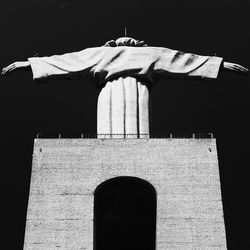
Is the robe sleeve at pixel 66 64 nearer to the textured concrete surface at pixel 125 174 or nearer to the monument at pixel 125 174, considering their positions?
the monument at pixel 125 174

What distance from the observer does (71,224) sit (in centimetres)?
3153

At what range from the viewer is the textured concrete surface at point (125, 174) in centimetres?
3141

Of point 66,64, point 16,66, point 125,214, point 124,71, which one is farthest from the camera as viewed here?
point 16,66

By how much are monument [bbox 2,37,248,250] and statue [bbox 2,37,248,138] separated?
32 millimetres

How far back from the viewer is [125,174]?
106 feet

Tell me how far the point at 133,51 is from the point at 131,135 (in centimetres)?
302

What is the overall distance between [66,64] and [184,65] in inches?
153

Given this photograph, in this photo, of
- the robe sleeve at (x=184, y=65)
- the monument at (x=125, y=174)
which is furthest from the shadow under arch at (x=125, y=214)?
the robe sleeve at (x=184, y=65)

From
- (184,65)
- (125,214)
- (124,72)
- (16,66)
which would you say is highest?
(16,66)

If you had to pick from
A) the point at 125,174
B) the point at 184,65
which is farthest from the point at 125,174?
the point at 184,65

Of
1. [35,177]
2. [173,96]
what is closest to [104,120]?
[35,177]

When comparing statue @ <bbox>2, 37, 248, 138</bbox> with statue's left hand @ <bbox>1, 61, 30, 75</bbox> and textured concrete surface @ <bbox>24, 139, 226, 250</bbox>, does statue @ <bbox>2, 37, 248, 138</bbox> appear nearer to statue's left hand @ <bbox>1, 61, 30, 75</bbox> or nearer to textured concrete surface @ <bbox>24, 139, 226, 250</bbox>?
statue's left hand @ <bbox>1, 61, 30, 75</bbox>

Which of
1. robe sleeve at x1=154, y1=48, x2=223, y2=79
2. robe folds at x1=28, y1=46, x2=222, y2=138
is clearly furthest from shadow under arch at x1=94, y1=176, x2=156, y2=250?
robe sleeve at x1=154, y1=48, x2=223, y2=79

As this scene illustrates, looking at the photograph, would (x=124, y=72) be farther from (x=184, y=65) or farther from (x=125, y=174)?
(x=125, y=174)
